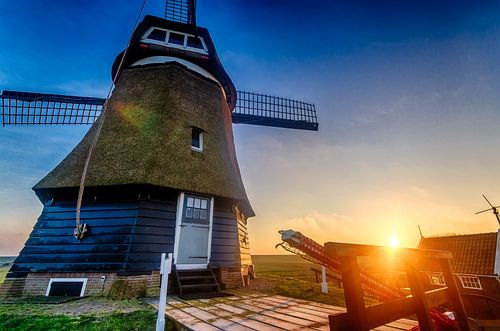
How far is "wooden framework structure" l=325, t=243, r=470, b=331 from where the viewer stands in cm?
176

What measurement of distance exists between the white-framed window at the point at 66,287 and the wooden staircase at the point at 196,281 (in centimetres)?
227

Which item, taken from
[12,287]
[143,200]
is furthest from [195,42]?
[12,287]

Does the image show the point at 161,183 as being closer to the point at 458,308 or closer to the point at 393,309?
the point at 393,309

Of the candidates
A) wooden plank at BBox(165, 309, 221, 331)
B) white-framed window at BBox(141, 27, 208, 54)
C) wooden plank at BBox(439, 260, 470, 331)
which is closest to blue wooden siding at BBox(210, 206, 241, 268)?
wooden plank at BBox(165, 309, 221, 331)

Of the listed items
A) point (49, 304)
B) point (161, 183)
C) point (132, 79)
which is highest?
point (132, 79)

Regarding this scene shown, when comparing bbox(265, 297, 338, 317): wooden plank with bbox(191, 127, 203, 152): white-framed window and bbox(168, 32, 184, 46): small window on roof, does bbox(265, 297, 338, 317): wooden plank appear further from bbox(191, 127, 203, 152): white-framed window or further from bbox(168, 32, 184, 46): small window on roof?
bbox(168, 32, 184, 46): small window on roof

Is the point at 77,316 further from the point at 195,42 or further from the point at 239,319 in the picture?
the point at 195,42

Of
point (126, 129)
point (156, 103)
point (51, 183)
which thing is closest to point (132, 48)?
point (156, 103)

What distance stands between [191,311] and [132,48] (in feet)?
36.4

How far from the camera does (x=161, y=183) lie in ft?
21.8

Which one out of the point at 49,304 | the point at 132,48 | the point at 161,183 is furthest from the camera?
the point at 132,48

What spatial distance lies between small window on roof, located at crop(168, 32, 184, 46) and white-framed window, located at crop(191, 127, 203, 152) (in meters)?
5.19

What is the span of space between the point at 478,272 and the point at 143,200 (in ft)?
64.2

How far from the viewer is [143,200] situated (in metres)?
6.63
